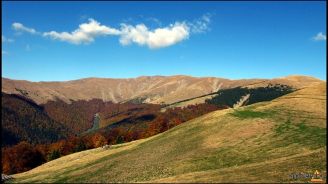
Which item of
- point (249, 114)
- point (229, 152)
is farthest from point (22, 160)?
point (229, 152)

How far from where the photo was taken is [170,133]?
9206 cm

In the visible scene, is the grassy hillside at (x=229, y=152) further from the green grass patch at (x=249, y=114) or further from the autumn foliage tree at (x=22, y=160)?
the autumn foliage tree at (x=22, y=160)

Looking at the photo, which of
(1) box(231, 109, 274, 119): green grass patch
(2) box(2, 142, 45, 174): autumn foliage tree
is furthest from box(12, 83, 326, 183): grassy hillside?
(2) box(2, 142, 45, 174): autumn foliage tree

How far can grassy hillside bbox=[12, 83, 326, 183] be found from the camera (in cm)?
4881

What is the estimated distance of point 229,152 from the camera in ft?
213

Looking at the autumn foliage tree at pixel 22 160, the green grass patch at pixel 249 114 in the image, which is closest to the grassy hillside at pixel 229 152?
the green grass patch at pixel 249 114

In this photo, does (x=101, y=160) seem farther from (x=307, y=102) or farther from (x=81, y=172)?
(x=307, y=102)

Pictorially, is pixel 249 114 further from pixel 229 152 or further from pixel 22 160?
pixel 22 160

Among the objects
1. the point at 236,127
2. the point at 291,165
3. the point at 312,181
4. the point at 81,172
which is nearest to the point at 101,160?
the point at 81,172

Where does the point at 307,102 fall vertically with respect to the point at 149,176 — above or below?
above

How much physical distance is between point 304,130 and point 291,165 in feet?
82.4

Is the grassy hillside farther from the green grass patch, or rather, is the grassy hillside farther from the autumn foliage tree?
the autumn foliage tree

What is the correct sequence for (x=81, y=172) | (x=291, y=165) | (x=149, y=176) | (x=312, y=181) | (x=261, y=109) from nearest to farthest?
(x=312, y=181), (x=291, y=165), (x=149, y=176), (x=81, y=172), (x=261, y=109)

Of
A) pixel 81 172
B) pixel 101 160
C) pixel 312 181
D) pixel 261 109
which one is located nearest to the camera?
pixel 312 181
